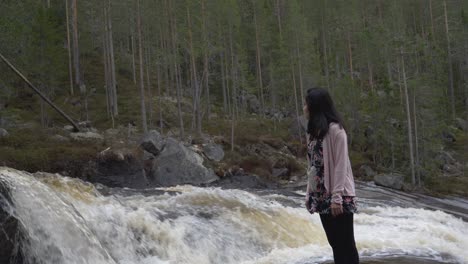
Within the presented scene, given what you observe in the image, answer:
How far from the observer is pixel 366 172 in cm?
3066

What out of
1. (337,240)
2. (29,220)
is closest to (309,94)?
(337,240)

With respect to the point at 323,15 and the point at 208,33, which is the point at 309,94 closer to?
the point at 208,33

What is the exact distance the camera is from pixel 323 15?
56.8 metres

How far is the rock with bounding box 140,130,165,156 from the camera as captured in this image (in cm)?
2323

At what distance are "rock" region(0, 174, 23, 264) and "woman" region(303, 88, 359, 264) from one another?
13.8ft

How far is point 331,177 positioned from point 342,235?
1.76 feet

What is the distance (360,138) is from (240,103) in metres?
14.6

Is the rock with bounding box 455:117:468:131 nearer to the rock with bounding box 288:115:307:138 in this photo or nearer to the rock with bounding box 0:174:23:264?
the rock with bounding box 288:115:307:138

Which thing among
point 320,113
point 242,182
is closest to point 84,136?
point 242,182

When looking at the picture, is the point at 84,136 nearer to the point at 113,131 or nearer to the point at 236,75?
the point at 113,131

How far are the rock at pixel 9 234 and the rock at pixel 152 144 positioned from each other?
630 inches

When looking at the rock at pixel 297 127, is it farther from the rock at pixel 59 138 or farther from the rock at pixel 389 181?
the rock at pixel 59 138

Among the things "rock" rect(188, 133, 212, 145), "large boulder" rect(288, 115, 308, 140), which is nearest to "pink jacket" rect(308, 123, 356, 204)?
"rock" rect(188, 133, 212, 145)

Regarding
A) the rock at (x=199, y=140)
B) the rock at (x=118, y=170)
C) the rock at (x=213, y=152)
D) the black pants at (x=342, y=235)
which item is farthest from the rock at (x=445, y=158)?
the black pants at (x=342, y=235)
